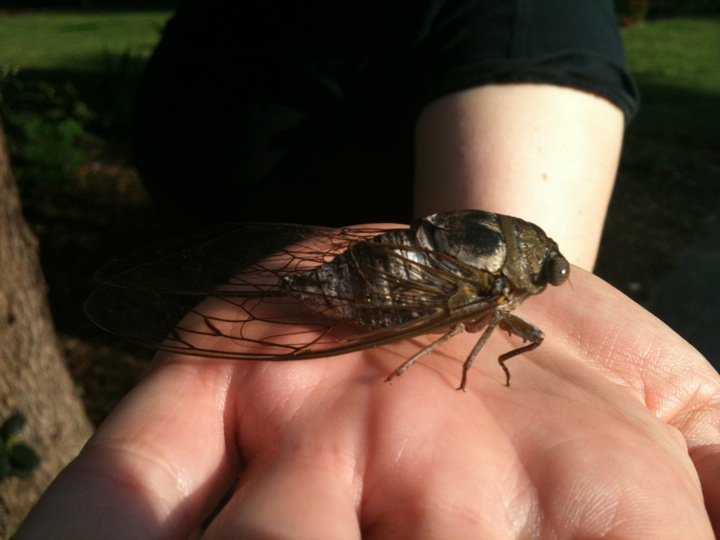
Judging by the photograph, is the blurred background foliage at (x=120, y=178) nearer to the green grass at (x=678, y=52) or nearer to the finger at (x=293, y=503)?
the green grass at (x=678, y=52)

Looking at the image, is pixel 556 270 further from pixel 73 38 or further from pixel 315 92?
pixel 73 38

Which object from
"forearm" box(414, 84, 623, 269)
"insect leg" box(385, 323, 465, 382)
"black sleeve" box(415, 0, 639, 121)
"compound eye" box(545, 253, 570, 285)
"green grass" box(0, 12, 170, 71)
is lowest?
"green grass" box(0, 12, 170, 71)

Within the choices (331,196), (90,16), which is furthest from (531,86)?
(90,16)

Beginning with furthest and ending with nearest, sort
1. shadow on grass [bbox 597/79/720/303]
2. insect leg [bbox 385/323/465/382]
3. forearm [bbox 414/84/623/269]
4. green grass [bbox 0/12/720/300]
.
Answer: green grass [bbox 0/12/720/300] → shadow on grass [bbox 597/79/720/303] → forearm [bbox 414/84/623/269] → insect leg [bbox 385/323/465/382]

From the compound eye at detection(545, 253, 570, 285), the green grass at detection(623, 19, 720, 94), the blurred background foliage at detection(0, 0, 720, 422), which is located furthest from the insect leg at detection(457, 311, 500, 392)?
the green grass at detection(623, 19, 720, 94)

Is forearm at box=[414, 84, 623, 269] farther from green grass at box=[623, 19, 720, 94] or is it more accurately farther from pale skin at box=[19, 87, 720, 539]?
green grass at box=[623, 19, 720, 94]

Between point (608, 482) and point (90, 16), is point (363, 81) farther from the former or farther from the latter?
point (90, 16)

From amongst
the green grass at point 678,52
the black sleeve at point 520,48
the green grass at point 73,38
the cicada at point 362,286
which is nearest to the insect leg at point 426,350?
the cicada at point 362,286
